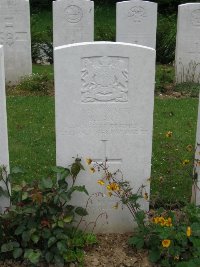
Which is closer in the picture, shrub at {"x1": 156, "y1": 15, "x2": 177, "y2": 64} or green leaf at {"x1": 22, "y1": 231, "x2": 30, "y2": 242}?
green leaf at {"x1": 22, "y1": 231, "x2": 30, "y2": 242}

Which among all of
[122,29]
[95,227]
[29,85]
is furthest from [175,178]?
[122,29]

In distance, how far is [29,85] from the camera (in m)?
8.79

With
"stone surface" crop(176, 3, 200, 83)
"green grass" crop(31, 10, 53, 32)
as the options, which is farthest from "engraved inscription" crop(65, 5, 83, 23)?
"green grass" crop(31, 10, 53, 32)

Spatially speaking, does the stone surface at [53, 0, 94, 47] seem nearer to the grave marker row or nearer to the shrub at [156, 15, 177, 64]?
the grave marker row

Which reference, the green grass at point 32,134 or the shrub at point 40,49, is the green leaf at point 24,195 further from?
the shrub at point 40,49

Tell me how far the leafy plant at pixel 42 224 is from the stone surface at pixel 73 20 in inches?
236

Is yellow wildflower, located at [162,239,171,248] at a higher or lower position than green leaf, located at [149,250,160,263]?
higher

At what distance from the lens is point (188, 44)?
927cm

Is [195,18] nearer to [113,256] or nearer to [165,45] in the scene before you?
[165,45]

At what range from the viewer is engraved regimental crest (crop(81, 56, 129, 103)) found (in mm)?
3643

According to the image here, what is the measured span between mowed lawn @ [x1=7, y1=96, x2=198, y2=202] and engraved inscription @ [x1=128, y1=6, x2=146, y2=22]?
1997mm

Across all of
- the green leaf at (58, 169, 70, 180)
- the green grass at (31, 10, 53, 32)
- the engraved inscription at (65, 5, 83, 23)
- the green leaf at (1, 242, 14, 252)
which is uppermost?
the green grass at (31, 10, 53, 32)

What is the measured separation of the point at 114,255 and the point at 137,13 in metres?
6.63

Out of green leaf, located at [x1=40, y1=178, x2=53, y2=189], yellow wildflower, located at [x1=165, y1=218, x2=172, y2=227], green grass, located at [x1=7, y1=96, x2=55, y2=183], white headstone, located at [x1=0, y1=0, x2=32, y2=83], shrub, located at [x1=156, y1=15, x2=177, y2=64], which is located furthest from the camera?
shrub, located at [x1=156, y1=15, x2=177, y2=64]
